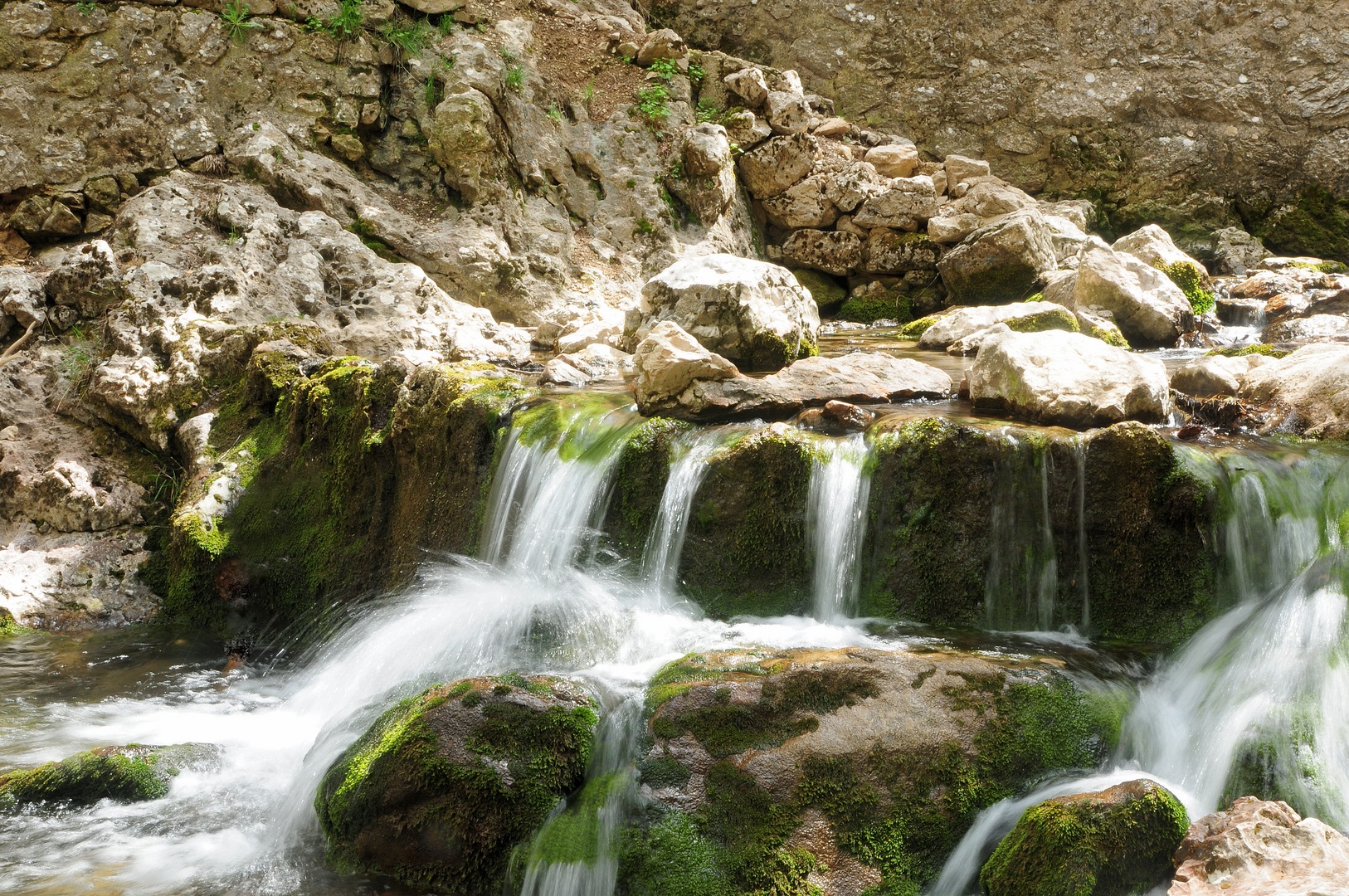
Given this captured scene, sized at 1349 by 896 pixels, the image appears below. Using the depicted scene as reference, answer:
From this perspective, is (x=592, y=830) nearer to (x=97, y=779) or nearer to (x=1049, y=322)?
(x=97, y=779)

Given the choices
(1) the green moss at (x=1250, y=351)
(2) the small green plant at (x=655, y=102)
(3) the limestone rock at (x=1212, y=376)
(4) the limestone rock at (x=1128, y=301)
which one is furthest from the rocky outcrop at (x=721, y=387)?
(2) the small green plant at (x=655, y=102)

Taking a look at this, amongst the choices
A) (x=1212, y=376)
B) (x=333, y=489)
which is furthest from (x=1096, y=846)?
(x=333, y=489)

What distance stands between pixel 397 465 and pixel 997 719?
4059mm

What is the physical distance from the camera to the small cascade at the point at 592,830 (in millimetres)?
2875

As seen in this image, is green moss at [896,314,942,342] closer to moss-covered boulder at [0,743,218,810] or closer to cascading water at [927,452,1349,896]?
cascading water at [927,452,1349,896]

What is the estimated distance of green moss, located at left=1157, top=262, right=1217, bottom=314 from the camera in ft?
30.5

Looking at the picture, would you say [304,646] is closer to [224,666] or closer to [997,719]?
[224,666]

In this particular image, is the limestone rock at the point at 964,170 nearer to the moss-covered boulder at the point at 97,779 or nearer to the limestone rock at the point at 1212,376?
the limestone rock at the point at 1212,376

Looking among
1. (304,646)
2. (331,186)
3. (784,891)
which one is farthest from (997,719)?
(331,186)

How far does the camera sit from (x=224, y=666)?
5.27m

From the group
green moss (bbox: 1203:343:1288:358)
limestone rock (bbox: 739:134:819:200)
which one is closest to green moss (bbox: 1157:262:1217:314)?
green moss (bbox: 1203:343:1288:358)

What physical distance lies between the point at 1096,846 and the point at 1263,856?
1.33 ft

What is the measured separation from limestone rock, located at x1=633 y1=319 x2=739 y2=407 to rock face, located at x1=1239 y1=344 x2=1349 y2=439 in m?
2.89

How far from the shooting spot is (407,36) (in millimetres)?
9766
